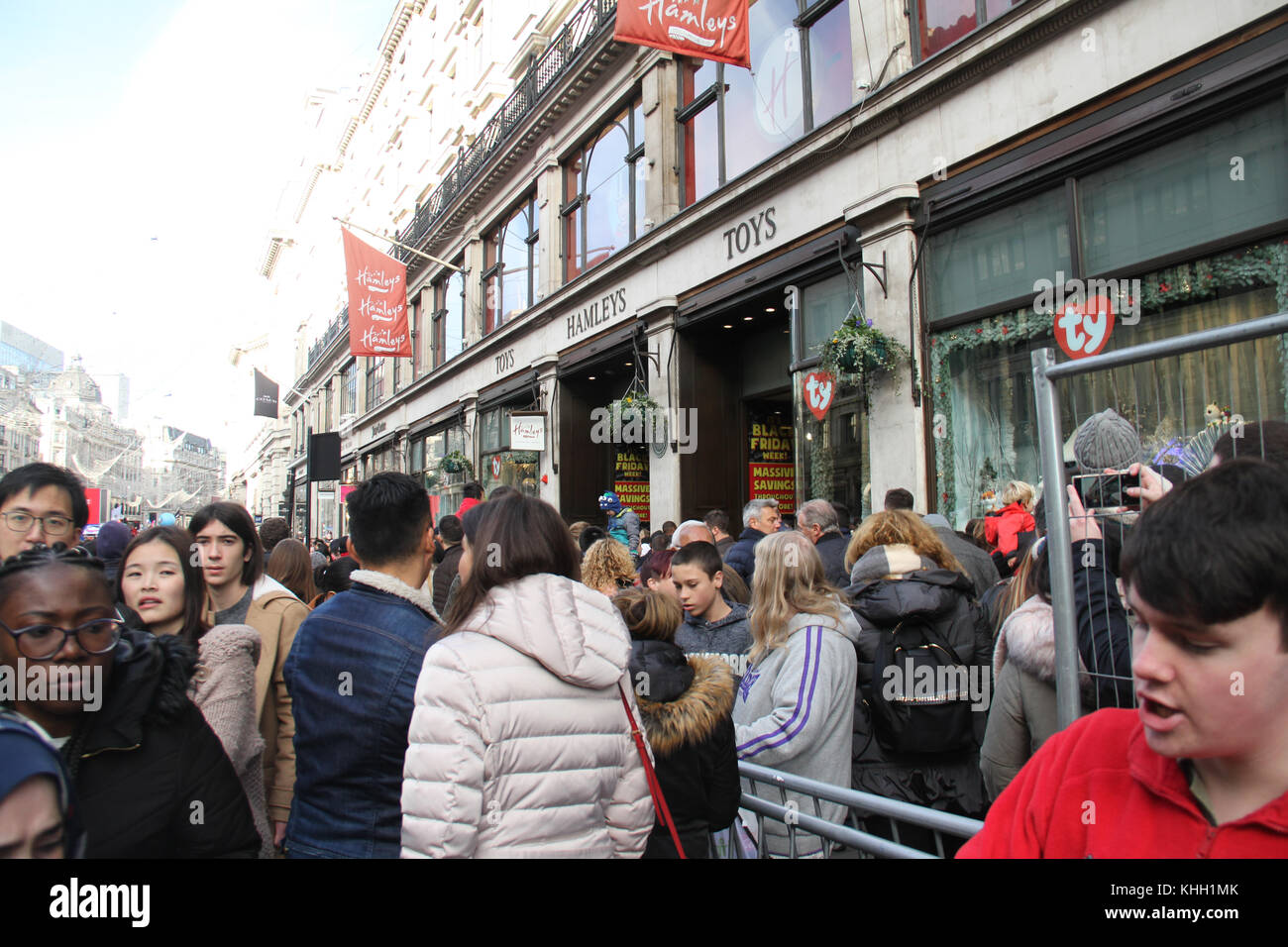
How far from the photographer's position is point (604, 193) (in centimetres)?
1728

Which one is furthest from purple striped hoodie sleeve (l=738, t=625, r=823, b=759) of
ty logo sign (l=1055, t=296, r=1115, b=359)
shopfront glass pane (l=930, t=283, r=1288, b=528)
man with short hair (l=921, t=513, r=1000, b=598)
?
ty logo sign (l=1055, t=296, r=1115, b=359)

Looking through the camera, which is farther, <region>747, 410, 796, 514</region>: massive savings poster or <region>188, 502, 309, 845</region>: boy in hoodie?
<region>747, 410, 796, 514</region>: massive savings poster

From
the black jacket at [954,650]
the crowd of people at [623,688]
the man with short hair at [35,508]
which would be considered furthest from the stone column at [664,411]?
the man with short hair at [35,508]

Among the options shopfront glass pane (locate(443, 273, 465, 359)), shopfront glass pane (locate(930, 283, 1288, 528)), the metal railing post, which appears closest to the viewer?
the metal railing post

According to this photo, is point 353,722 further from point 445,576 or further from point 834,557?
point 834,557

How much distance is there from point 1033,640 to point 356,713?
93.4 inches

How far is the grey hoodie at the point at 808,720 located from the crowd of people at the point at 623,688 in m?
0.01

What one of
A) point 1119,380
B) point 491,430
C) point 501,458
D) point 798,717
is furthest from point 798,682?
point 491,430

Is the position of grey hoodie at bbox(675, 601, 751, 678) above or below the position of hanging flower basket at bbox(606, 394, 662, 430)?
below

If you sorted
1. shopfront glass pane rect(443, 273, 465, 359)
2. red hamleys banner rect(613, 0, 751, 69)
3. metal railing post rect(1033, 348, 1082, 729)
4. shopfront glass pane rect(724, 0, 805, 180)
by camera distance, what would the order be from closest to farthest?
metal railing post rect(1033, 348, 1082, 729)
red hamleys banner rect(613, 0, 751, 69)
shopfront glass pane rect(724, 0, 805, 180)
shopfront glass pane rect(443, 273, 465, 359)

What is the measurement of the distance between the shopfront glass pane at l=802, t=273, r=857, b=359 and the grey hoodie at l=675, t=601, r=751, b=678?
23.0ft

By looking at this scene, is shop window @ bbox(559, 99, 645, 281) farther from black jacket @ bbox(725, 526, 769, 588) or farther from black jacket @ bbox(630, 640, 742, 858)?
black jacket @ bbox(630, 640, 742, 858)

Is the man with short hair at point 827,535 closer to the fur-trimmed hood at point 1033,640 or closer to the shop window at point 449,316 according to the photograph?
the fur-trimmed hood at point 1033,640

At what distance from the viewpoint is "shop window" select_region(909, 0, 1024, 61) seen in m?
9.07
